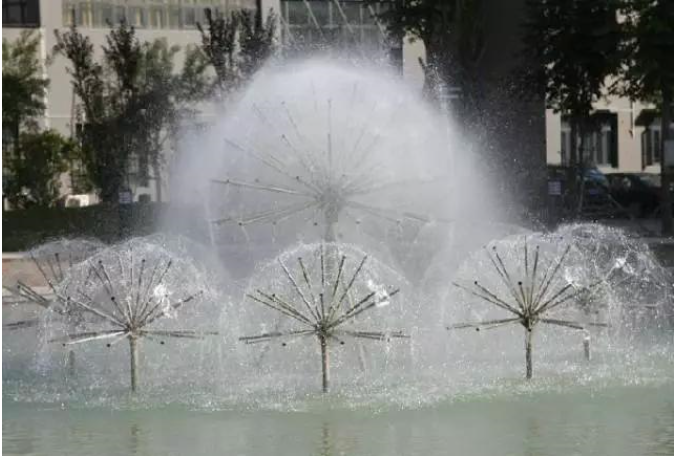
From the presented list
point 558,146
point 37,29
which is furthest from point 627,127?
point 37,29

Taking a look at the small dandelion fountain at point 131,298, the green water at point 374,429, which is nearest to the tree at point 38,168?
the small dandelion fountain at point 131,298

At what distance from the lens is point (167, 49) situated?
130 feet

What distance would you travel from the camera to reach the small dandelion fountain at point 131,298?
1281 cm

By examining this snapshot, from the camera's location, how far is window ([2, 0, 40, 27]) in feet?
128

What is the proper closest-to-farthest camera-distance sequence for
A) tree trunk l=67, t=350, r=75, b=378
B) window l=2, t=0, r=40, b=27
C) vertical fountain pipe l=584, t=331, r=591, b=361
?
tree trunk l=67, t=350, r=75, b=378 → vertical fountain pipe l=584, t=331, r=591, b=361 → window l=2, t=0, r=40, b=27

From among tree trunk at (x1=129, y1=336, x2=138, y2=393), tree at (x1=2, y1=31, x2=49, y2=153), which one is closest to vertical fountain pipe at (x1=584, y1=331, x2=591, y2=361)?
tree trunk at (x1=129, y1=336, x2=138, y2=393)

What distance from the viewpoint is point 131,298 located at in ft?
43.8


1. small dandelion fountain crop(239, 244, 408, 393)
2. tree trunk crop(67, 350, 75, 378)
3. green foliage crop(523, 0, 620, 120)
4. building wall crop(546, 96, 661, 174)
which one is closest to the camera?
small dandelion fountain crop(239, 244, 408, 393)

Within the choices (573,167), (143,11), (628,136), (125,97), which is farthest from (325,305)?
(628,136)

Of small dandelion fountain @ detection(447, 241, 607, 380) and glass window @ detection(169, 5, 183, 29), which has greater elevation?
glass window @ detection(169, 5, 183, 29)

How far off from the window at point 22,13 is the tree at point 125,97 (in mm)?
1096

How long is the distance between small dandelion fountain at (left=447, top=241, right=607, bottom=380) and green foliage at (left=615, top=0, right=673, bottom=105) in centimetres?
1434

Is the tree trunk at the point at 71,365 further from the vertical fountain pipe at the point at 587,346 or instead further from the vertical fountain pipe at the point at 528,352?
the vertical fountain pipe at the point at 587,346

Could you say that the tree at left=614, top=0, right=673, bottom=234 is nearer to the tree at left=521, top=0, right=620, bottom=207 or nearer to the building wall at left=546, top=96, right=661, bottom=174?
the tree at left=521, top=0, right=620, bottom=207
